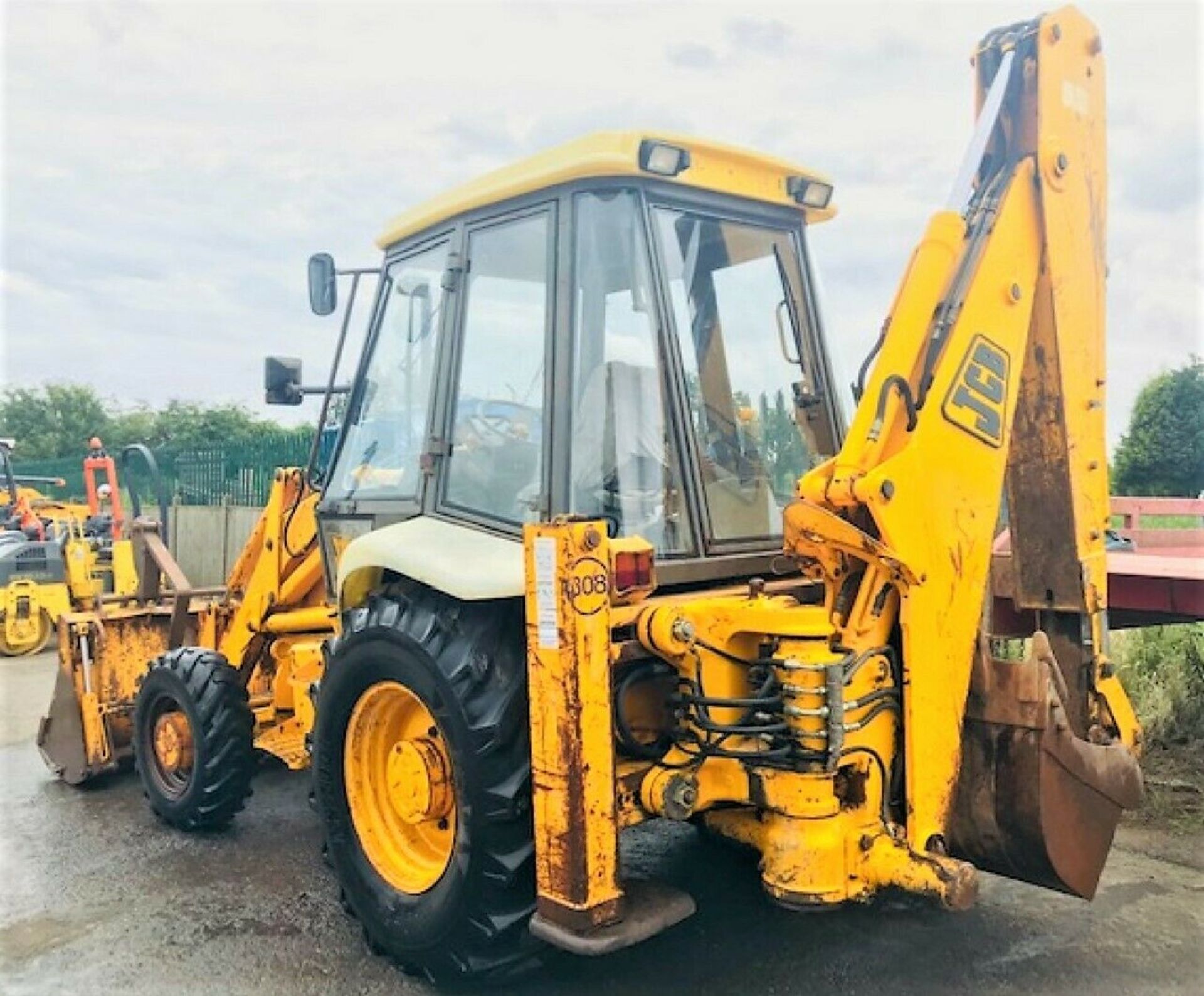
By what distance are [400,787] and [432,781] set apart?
14cm

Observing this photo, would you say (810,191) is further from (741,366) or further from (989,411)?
(989,411)

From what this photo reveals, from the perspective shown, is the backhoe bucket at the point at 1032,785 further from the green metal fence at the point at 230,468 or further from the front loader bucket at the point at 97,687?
the green metal fence at the point at 230,468

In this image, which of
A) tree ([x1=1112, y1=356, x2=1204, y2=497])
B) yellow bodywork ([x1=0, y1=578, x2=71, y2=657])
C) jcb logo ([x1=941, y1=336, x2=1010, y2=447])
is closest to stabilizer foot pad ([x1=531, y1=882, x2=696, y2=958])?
jcb logo ([x1=941, y1=336, x2=1010, y2=447])

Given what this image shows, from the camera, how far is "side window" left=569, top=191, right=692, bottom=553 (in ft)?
11.0

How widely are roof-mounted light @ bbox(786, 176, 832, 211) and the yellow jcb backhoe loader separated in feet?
0.04

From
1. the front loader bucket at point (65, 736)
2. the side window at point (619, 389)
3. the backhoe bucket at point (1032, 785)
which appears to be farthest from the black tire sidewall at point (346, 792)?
the front loader bucket at point (65, 736)

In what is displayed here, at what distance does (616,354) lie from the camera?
3438mm

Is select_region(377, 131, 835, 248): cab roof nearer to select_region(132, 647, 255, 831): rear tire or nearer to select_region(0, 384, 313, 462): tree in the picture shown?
select_region(132, 647, 255, 831): rear tire

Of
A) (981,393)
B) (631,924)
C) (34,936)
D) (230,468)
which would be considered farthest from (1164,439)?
(34,936)

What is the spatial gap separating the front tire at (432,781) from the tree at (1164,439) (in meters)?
12.2

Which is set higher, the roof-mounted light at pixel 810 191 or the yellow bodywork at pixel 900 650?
the roof-mounted light at pixel 810 191

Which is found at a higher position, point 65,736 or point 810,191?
point 810,191

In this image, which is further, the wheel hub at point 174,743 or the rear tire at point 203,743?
the wheel hub at point 174,743

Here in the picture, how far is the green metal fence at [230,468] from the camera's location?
515 inches
